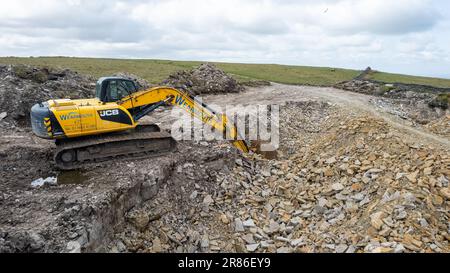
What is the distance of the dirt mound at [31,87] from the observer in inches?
645

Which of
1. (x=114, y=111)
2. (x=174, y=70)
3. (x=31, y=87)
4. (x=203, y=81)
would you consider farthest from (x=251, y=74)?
(x=114, y=111)

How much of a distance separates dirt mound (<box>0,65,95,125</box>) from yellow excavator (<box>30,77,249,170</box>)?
5.99 metres

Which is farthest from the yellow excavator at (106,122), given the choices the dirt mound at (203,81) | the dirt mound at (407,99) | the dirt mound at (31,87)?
the dirt mound at (407,99)

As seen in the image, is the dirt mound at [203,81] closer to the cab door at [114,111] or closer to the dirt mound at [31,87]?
the dirt mound at [31,87]

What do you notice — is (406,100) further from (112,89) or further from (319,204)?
(112,89)

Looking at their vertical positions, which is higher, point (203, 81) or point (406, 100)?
point (203, 81)

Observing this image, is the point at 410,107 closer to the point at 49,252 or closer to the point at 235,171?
the point at 235,171

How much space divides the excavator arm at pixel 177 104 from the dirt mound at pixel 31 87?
22.8 ft

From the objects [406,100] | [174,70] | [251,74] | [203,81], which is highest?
[174,70]

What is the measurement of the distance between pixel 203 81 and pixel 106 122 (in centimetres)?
1543

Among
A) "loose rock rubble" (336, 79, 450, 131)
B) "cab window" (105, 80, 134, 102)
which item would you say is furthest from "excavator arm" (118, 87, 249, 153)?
"loose rock rubble" (336, 79, 450, 131)

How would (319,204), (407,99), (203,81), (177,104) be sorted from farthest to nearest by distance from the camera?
(203,81), (407,99), (177,104), (319,204)

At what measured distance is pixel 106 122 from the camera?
1158 centimetres

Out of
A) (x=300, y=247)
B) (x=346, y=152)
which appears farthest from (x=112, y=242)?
(x=346, y=152)
